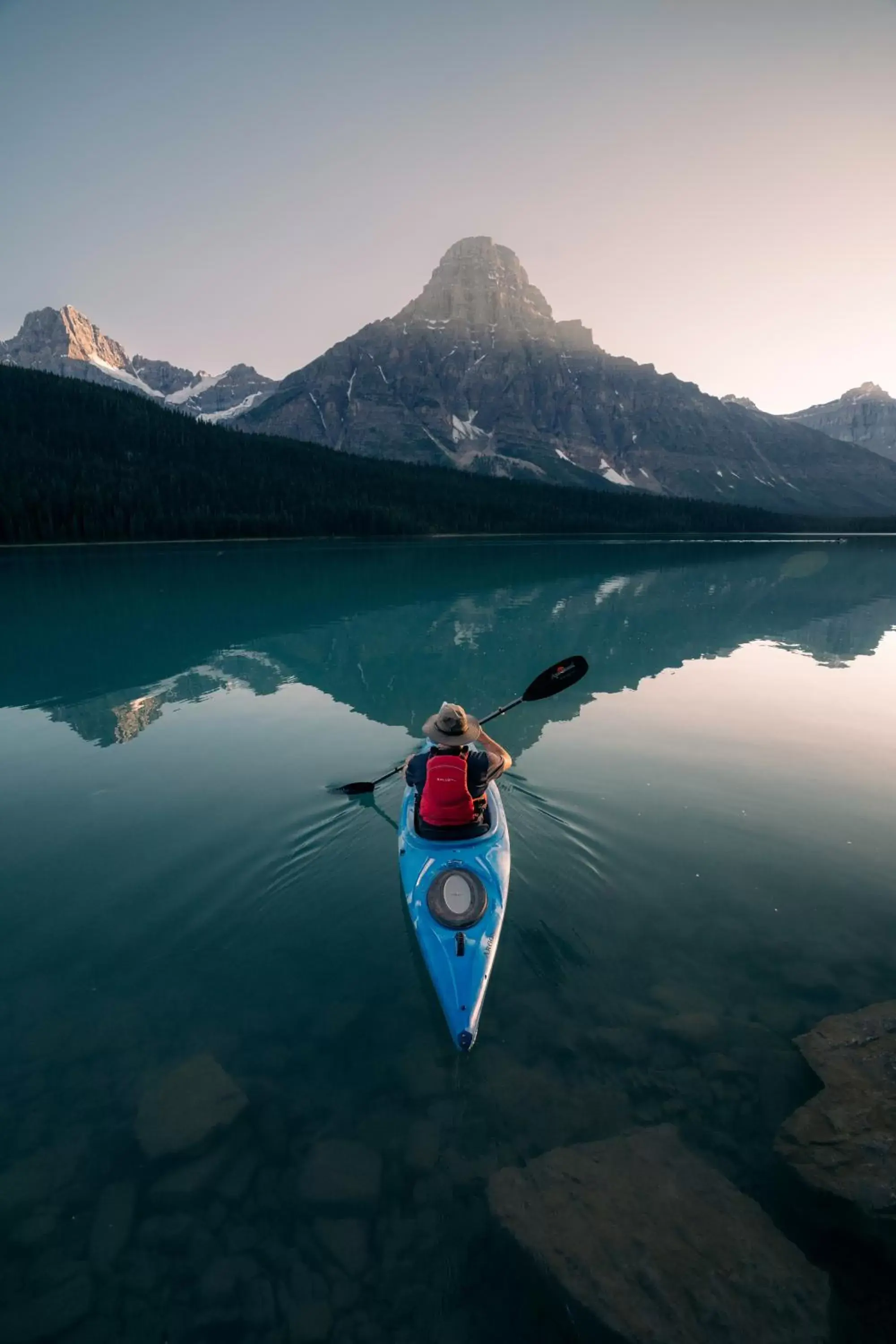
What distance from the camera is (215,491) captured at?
128875mm

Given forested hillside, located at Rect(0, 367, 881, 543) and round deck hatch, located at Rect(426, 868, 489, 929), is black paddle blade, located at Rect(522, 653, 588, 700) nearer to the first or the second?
round deck hatch, located at Rect(426, 868, 489, 929)

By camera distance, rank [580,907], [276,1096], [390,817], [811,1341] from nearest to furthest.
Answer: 1. [811,1341]
2. [276,1096]
3. [580,907]
4. [390,817]

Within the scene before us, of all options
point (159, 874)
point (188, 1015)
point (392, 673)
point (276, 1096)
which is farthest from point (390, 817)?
point (392, 673)

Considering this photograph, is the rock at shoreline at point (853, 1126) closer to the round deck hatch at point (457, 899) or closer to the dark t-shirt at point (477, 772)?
the round deck hatch at point (457, 899)

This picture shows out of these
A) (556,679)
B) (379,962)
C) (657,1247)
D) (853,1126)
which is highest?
(556,679)

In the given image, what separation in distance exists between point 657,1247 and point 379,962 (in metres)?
4.56

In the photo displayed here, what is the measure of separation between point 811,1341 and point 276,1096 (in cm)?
491

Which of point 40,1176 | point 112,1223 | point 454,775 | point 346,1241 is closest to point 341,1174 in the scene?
point 346,1241

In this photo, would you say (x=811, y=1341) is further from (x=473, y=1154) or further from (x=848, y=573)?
(x=848, y=573)

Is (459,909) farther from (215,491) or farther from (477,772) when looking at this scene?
(215,491)

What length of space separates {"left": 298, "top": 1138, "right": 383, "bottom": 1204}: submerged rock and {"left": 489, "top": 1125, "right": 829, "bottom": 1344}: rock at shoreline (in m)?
1.11

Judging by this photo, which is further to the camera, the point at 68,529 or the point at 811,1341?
the point at 68,529

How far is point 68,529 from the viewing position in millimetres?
96062

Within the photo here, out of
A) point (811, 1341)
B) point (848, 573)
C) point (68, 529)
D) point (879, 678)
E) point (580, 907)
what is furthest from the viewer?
point (68, 529)
